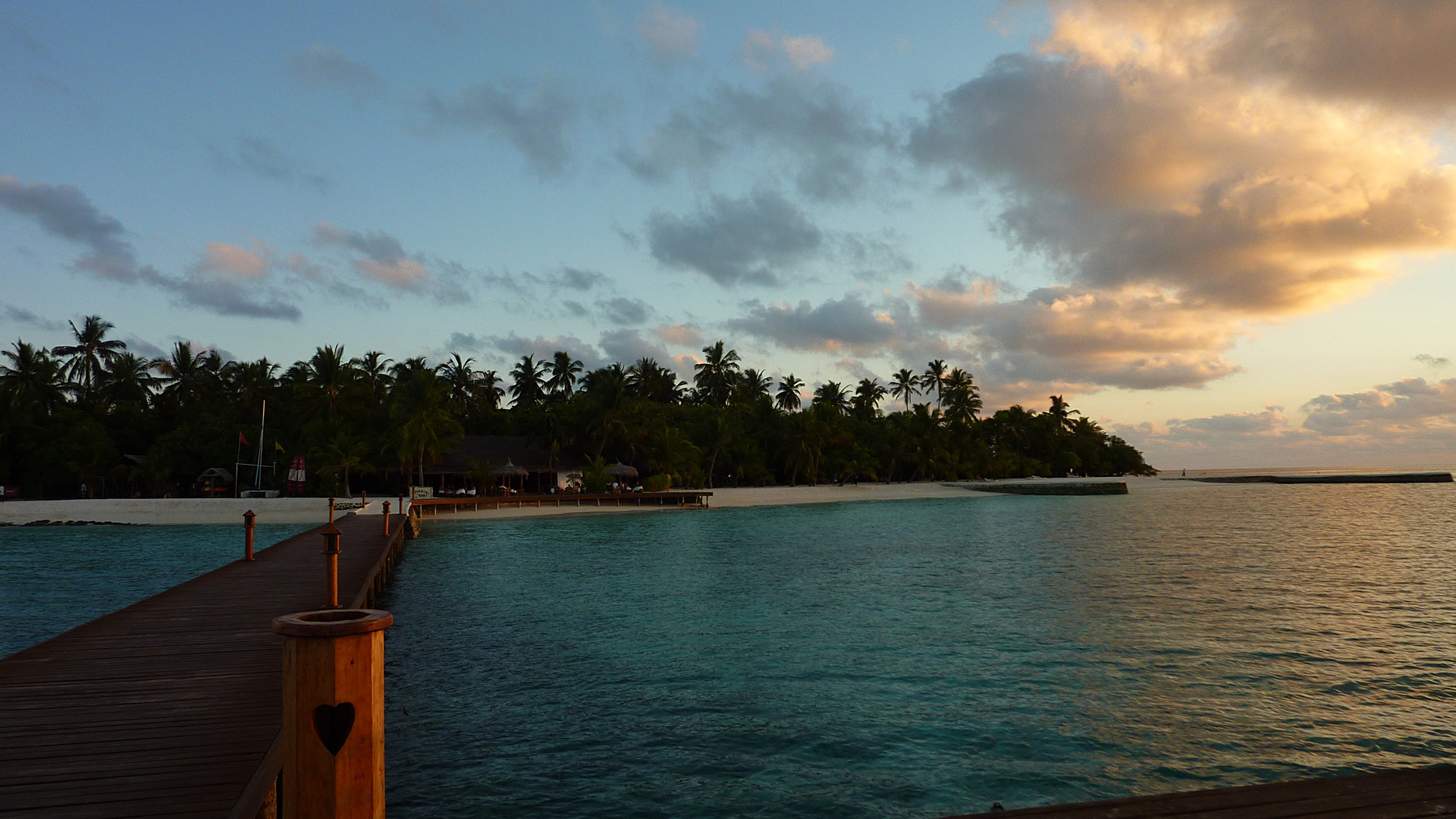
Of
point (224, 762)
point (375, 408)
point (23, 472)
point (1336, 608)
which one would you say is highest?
point (375, 408)

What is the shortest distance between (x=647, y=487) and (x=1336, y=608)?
1776 inches

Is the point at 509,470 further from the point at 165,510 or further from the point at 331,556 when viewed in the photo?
the point at 331,556

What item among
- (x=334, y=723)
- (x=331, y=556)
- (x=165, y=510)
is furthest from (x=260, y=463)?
(x=334, y=723)

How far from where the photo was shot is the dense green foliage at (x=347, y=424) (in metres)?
50.9

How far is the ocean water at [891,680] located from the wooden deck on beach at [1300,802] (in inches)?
125

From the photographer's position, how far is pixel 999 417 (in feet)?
339

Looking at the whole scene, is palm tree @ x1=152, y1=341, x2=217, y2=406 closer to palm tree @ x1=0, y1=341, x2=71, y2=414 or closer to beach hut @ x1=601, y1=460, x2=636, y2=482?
palm tree @ x1=0, y1=341, x2=71, y2=414

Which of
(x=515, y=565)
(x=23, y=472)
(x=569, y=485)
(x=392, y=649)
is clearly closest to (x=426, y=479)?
(x=569, y=485)

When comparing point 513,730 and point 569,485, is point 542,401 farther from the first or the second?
point 513,730

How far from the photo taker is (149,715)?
609 cm

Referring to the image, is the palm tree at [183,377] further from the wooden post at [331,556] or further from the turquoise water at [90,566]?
the wooden post at [331,556]

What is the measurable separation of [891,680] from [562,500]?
4349cm

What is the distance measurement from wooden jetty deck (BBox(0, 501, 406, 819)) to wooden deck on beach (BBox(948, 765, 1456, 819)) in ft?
14.3

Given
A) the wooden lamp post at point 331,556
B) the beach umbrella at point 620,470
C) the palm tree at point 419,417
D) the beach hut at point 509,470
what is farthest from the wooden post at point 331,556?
the beach umbrella at point 620,470
